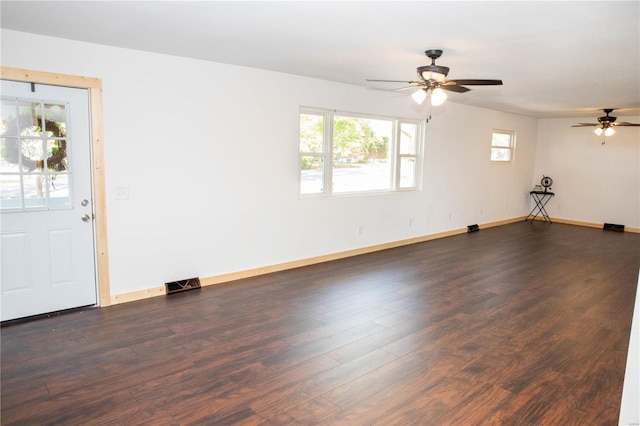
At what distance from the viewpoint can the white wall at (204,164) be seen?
379 cm

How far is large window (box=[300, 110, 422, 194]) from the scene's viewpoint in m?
5.42

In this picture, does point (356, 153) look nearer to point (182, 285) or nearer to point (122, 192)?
point (182, 285)

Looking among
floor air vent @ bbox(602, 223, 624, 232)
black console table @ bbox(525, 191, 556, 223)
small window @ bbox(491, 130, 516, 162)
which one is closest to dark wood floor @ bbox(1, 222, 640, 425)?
small window @ bbox(491, 130, 516, 162)

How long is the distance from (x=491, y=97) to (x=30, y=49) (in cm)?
615

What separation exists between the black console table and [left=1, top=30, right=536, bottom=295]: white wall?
560cm

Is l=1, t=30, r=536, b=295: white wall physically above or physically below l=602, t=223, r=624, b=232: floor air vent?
above

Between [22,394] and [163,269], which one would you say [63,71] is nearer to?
[163,269]

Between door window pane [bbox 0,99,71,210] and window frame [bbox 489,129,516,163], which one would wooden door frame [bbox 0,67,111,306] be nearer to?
door window pane [bbox 0,99,71,210]

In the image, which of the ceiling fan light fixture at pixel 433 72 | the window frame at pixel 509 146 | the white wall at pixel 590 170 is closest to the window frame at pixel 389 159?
the ceiling fan light fixture at pixel 433 72

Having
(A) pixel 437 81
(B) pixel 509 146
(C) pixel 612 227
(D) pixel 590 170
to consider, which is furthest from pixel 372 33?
(C) pixel 612 227

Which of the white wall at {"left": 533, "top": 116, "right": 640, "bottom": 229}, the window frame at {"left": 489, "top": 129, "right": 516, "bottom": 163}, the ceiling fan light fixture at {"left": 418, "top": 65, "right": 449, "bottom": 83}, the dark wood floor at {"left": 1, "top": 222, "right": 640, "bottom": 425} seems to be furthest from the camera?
the white wall at {"left": 533, "top": 116, "right": 640, "bottom": 229}

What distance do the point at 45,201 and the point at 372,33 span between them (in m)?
3.18

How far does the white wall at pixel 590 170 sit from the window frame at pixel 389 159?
192 inches

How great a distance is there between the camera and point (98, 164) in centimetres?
373
